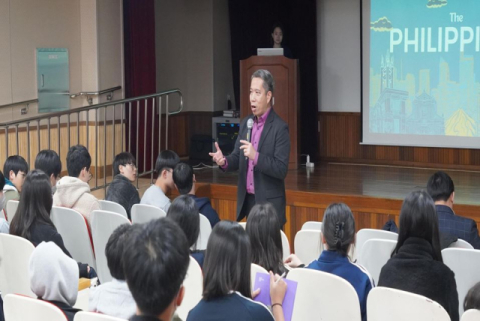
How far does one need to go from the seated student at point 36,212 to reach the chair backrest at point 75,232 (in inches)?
26.9

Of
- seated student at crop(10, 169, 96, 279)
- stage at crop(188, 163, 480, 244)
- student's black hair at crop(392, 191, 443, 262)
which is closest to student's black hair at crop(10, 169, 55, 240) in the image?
seated student at crop(10, 169, 96, 279)

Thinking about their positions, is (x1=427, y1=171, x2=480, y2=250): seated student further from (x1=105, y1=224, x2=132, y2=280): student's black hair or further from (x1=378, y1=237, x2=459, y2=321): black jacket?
(x1=105, y1=224, x2=132, y2=280): student's black hair

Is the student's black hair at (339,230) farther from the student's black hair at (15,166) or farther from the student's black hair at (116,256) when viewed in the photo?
the student's black hair at (15,166)

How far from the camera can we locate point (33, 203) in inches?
135

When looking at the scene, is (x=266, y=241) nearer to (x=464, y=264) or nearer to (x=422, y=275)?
(x=422, y=275)

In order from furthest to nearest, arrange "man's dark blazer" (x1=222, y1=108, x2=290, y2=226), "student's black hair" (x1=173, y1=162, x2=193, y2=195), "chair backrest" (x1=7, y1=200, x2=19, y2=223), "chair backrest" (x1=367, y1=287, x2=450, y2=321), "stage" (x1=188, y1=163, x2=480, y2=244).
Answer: "stage" (x1=188, y1=163, x2=480, y2=244), "student's black hair" (x1=173, y1=162, x2=193, y2=195), "man's dark blazer" (x1=222, y1=108, x2=290, y2=226), "chair backrest" (x1=7, y1=200, x2=19, y2=223), "chair backrest" (x1=367, y1=287, x2=450, y2=321)

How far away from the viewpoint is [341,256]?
292 cm

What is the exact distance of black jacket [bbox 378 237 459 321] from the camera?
2.73 metres


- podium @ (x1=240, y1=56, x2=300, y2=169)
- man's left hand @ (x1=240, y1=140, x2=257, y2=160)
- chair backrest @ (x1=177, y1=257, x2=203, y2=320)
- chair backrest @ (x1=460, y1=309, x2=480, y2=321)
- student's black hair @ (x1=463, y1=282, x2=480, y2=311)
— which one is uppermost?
podium @ (x1=240, y1=56, x2=300, y2=169)

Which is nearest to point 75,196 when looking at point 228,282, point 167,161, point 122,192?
point 122,192

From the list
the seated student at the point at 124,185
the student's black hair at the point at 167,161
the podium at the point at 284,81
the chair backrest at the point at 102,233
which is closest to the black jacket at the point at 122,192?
the seated student at the point at 124,185

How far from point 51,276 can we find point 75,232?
1.68 m

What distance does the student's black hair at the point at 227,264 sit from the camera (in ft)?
7.19

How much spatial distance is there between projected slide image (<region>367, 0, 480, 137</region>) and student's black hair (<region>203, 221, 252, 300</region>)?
665 centimetres
